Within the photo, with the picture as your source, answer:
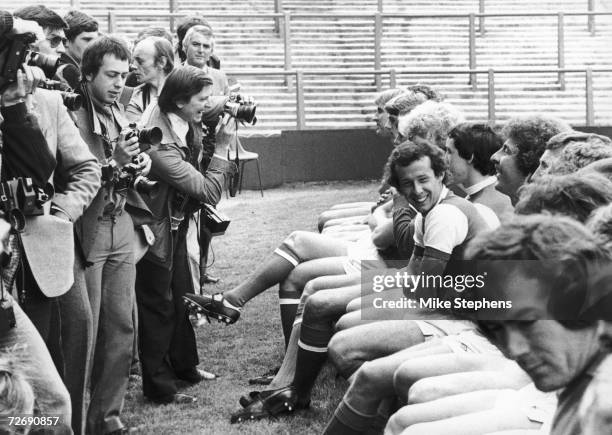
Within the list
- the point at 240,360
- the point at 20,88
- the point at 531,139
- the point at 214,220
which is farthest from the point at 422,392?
the point at 214,220

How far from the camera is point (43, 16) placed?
5641mm

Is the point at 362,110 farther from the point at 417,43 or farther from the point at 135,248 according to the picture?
the point at 135,248

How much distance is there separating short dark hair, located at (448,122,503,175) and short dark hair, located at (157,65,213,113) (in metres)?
1.34

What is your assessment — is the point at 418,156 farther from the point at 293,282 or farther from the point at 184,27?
the point at 184,27

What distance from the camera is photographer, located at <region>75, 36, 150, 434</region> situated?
16.2 ft

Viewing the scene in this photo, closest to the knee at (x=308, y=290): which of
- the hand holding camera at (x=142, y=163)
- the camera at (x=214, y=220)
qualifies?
the camera at (x=214, y=220)

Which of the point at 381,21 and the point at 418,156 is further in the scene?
the point at 381,21

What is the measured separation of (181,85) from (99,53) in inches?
33.1

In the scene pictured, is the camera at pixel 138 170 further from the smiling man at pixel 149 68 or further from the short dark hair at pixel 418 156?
the smiling man at pixel 149 68

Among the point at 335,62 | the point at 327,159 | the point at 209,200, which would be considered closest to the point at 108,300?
the point at 209,200

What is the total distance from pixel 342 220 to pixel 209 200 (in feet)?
7.16

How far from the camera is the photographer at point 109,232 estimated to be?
194 inches

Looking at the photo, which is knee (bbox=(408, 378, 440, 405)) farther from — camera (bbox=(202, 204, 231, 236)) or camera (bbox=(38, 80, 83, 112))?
camera (bbox=(202, 204, 231, 236))

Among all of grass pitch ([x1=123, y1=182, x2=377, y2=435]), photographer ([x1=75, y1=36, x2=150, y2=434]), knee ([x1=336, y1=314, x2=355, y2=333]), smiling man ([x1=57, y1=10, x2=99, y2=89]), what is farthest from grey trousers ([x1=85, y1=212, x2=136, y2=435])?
smiling man ([x1=57, y1=10, x2=99, y2=89])
